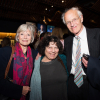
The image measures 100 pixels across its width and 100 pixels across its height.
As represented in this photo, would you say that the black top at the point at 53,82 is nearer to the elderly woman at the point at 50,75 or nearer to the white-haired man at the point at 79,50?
the elderly woman at the point at 50,75

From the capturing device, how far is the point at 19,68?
5.06ft

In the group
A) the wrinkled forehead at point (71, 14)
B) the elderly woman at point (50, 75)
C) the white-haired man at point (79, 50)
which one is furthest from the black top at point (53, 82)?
the wrinkled forehead at point (71, 14)

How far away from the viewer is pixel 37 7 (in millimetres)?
4750

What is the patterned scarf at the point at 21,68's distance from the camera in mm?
1513

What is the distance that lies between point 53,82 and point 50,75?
0.15 metres

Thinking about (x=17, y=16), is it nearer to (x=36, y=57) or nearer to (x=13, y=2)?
(x=13, y=2)

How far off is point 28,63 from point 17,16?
4.76 meters

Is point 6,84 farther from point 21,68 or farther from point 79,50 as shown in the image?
point 79,50

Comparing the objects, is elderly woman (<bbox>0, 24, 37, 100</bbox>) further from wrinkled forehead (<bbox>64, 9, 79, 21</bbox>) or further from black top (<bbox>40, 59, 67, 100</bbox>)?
wrinkled forehead (<bbox>64, 9, 79, 21</bbox>)

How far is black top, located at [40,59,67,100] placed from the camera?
5.38 ft

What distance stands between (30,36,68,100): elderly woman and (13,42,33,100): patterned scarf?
0.47ft

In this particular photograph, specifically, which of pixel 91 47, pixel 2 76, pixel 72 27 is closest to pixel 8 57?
pixel 2 76

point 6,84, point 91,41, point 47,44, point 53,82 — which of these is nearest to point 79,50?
point 91,41

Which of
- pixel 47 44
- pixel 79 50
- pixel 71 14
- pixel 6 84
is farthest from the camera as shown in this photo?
pixel 47 44
